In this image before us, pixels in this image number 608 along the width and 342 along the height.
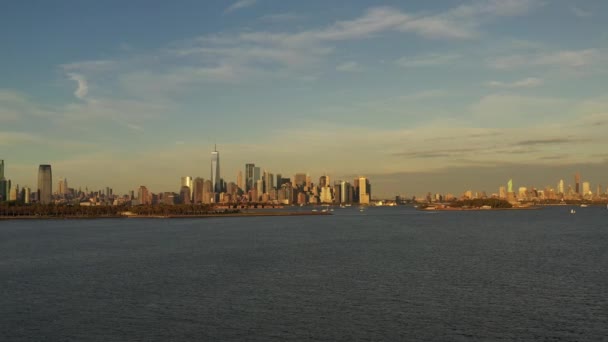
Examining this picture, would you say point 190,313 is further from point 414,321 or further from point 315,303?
point 414,321

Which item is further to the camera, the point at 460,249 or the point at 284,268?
the point at 460,249

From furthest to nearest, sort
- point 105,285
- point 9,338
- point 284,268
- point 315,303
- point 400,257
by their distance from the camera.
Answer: point 400,257
point 284,268
point 105,285
point 315,303
point 9,338

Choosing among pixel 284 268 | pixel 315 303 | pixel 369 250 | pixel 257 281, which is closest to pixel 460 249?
pixel 369 250

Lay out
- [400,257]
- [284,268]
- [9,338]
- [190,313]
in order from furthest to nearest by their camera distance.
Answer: [400,257]
[284,268]
[190,313]
[9,338]

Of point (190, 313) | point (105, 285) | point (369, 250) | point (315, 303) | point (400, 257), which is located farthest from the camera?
point (369, 250)

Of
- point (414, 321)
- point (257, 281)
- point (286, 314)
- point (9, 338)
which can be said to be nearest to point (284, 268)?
point (257, 281)

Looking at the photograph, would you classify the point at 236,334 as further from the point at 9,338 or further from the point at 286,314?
the point at 9,338

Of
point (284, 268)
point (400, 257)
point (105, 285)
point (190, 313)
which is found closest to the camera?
point (190, 313)

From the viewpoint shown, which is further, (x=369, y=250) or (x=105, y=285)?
(x=369, y=250)
